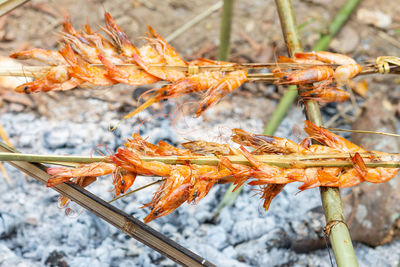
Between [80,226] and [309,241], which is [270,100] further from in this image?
[80,226]

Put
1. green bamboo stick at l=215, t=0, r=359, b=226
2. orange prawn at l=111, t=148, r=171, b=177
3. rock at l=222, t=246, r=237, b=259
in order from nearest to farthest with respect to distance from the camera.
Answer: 1. orange prawn at l=111, t=148, r=171, b=177
2. green bamboo stick at l=215, t=0, r=359, b=226
3. rock at l=222, t=246, r=237, b=259

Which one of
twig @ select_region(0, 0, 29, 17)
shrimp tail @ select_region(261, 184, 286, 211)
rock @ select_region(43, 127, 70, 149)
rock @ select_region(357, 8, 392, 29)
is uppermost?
rock @ select_region(357, 8, 392, 29)

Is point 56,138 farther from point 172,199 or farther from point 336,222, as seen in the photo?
point 336,222

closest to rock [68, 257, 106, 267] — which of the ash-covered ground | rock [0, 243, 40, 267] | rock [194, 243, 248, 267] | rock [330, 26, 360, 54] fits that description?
the ash-covered ground

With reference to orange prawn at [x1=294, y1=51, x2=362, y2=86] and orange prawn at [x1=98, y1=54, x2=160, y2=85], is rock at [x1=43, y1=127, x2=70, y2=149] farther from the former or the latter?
orange prawn at [x1=294, y1=51, x2=362, y2=86]

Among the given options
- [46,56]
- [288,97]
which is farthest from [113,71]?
[288,97]

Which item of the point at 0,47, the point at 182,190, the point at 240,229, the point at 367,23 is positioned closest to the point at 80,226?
the point at 240,229
